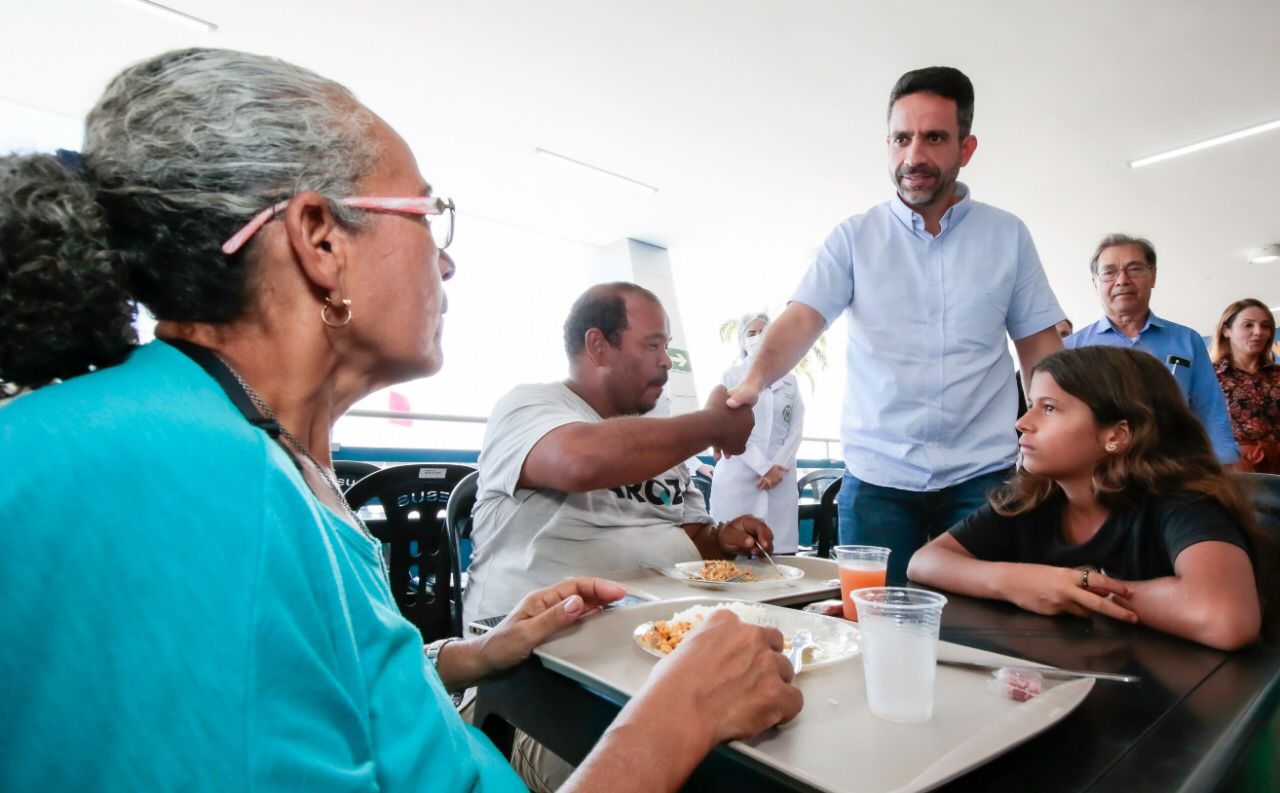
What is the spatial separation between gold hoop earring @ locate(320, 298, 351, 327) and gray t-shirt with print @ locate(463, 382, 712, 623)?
917 millimetres

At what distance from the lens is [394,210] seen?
79 cm

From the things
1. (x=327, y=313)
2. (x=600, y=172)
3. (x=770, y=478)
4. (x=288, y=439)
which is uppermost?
(x=600, y=172)

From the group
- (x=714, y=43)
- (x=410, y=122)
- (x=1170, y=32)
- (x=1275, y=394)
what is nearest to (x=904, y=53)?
(x=714, y=43)

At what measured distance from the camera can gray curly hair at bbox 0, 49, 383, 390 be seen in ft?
1.85

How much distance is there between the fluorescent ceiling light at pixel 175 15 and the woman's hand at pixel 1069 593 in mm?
5125

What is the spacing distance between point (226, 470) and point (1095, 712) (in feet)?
2.66

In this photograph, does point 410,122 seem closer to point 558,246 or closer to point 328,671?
point 558,246

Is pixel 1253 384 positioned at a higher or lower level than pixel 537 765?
higher

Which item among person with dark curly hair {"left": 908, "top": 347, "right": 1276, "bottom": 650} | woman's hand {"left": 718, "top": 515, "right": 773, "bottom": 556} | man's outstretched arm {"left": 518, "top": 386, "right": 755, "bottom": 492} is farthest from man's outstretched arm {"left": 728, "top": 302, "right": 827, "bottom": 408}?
person with dark curly hair {"left": 908, "top": 347, "right": 1276, "bottom": 650}

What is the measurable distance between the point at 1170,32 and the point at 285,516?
5.56 meters

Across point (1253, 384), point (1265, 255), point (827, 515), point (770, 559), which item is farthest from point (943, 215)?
point (1265, 255)

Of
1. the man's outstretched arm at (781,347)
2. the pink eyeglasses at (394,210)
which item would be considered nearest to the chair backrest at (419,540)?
the man's outstretched arm at (781,347)

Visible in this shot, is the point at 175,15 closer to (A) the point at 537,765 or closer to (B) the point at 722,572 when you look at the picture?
(B) the point at 722,572

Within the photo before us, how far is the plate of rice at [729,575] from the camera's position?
4.43 ft
